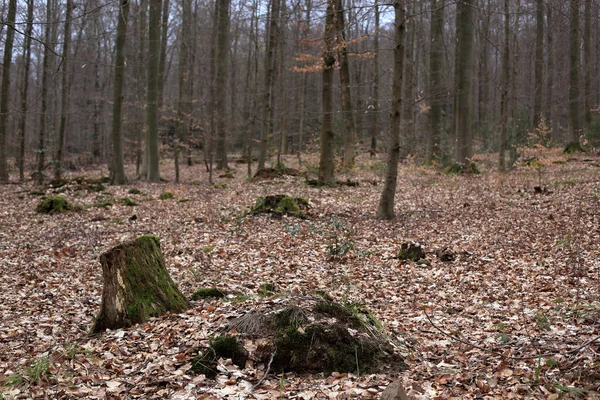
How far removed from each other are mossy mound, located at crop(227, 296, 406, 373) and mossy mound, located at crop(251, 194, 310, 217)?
698cm

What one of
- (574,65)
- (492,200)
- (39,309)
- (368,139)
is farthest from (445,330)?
(368,139)

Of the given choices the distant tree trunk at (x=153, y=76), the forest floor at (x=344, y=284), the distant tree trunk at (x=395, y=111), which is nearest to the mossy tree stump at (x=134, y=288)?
the forest floor at (x=344, y=284)

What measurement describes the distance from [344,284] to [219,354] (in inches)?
127

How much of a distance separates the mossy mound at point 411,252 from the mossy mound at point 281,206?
3720mm

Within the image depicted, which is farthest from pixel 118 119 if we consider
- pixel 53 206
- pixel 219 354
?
pixel 219 354

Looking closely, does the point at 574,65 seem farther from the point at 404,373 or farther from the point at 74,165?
the point at 74,165

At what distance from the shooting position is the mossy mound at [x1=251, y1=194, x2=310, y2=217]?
11995 mm

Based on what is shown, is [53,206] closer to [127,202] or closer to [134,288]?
[127,202]

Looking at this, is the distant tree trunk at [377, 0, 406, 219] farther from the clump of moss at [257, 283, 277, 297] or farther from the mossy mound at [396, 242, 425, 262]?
the clump of moss at [257, 283, 277, 297]

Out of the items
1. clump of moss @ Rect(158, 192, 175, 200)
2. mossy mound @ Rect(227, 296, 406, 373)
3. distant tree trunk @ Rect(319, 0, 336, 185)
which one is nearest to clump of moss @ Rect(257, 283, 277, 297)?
mossy mound @ Rect(227, 296, 406, 373)

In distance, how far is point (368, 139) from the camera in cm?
3716

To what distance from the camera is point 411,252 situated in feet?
27.5

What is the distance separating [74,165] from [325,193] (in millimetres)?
18959

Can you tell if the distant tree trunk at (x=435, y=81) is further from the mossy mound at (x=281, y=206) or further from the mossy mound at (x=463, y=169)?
the mossy mound at (x=281, y=206)
